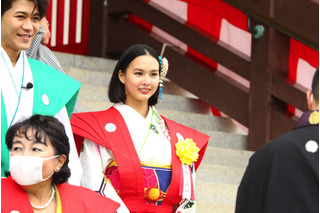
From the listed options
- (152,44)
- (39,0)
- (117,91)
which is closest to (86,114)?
(117,91)

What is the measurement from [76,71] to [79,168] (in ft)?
10.2

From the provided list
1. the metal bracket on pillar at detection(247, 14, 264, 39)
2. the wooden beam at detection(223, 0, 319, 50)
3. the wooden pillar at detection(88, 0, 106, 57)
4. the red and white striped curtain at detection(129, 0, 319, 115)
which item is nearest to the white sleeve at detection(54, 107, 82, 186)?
the wooden beam at detection(223, 0, 319, 50)

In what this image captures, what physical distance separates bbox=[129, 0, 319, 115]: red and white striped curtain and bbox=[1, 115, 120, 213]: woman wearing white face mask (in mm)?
3669

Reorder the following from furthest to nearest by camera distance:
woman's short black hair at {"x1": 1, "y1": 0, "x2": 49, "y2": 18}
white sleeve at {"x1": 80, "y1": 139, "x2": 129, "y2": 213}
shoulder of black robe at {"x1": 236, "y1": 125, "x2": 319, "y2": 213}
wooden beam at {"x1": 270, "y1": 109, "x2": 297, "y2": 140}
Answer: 1. wooden beam at {"x1": 270, "y1": 109, "x2": 297, "y2": 140}
2. white sleeve at {"x1": 80, "y1": 139, "x2": 129, "y2": 213}
3. woman's short black hair at {"x1": 1, "y1": 0, "x2": 49, "y2": 18}
4. shoulder of black robe at {"x1": 236, "y1": 125, "x2": 319, "y2": 213}

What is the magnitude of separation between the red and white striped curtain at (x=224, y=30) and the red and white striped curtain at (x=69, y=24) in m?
0.70

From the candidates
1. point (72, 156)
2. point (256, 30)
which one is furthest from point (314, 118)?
point (256, 30)

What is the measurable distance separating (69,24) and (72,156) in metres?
4.57

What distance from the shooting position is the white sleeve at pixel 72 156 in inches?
144

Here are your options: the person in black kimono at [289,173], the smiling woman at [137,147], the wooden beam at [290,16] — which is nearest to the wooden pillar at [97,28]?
the wooden beam at [290,16]

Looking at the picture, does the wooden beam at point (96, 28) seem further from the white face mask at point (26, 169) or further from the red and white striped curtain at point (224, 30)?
the white face mask at point (26, 169)

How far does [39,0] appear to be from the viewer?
141 inches

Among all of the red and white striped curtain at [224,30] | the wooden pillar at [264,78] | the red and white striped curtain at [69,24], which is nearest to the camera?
the wooden pillar at [264,78]

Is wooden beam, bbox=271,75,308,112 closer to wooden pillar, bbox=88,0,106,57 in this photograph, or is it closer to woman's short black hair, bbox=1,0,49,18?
wooden pillar, bbox=88,0,106,57

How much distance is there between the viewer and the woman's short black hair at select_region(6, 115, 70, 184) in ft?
10.7
